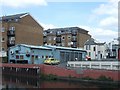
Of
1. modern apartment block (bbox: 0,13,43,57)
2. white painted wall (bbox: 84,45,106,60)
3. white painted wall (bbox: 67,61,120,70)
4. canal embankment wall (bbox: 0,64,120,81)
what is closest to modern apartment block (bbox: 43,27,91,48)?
white painted wall (bbox: 84,45,106,60)

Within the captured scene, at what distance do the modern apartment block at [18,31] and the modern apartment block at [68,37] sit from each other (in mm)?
12753

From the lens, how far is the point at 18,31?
3031 inches

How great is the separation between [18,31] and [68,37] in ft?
70.7

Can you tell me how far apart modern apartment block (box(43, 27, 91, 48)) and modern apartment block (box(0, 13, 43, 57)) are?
12753mm

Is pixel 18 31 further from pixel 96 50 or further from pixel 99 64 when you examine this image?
pixel 99 64

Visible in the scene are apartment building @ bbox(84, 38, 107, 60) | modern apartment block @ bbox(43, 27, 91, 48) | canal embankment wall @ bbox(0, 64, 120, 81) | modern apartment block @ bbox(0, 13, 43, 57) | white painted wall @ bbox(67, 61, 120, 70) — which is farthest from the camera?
modern apartment block @ bbox(43, 27, 91, 48)

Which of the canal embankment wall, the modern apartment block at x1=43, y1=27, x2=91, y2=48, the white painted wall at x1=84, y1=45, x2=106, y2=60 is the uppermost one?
the modern apartment block at x1=43, y1=27, x2=91, y2=48

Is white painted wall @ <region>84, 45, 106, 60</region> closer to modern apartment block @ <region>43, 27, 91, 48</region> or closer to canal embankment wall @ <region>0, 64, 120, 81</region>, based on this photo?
modern apartment block @ <region>43, 27, 91, 48</region>

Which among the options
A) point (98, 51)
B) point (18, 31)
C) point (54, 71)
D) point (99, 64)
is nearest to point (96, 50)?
point (98, 51)

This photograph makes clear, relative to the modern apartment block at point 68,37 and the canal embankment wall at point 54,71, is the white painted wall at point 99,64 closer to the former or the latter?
the canal embankment wall at point 54,71

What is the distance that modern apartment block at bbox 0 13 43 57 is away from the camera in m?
76.1

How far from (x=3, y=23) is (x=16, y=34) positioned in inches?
207

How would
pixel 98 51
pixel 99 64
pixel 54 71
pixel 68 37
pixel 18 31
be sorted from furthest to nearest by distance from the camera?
pixel 68 37
pixel 98 51
pixel 18 31
pixel 99 64
pixel 54 71

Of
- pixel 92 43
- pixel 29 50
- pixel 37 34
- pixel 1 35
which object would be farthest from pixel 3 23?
pixel 92 43
